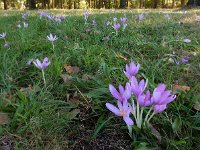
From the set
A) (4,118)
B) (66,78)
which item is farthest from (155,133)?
(66,78)

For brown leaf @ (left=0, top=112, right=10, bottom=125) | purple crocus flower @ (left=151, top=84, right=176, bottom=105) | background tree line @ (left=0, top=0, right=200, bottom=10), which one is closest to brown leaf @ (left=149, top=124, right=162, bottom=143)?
purple crocus flower @ (left=151, top=84, right=176, bottom=105)

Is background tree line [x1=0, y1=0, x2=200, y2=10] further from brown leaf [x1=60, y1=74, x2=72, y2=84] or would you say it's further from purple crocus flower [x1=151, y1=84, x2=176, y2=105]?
purple crocus flower [x1=151, y1=84, x2=176, y2=105]

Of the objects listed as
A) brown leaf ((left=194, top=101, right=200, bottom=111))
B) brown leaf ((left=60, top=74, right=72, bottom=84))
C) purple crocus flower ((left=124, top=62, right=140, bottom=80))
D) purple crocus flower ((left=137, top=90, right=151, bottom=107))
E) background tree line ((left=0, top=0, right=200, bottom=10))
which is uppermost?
background tree line ((left=0, top=0, right=200, bottom=10))

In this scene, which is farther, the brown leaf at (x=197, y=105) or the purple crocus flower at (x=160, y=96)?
the brown leaf at (x=197, y=105)

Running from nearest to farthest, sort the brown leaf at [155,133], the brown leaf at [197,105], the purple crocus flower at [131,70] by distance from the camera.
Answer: the brown leaf at [155,133]
the purple crocus flower at [131,70]
the brown leaf at [197,105]

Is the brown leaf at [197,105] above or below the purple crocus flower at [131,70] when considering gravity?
below

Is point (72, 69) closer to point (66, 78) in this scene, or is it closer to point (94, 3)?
point (66, 78)

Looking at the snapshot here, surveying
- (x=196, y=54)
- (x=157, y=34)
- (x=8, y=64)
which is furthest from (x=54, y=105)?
(x=157, y=34)

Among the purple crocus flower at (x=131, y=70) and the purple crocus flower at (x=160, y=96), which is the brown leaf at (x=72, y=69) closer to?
the purple crocus flower at (x=131, y=70)

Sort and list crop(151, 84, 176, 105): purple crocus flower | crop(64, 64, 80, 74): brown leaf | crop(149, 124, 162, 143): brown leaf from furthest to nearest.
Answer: crop(64, 64, 80, 74): brown leaf
crop(149, 124, 162, 143): brown leaf
crop(151, 84, 176, 105): purple crocus flower

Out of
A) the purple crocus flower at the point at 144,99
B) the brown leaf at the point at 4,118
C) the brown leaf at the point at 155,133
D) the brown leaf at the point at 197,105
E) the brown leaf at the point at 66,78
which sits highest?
the purple crocus flower at the point at 144,99

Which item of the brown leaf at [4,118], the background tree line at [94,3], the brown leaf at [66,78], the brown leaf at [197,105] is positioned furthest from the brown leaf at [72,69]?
the background tree line at [94,3]

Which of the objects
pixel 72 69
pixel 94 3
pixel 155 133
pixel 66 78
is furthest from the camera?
pixel 94 3

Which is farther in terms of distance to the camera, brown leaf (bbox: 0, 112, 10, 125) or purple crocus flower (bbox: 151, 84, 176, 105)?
brown leaf (bbox: 0, 112, 10, 125)
